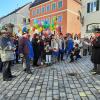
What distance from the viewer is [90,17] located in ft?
101

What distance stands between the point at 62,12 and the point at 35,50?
3608cm

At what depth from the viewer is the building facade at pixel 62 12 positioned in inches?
1875

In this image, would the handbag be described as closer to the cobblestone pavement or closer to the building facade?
the cobblestone pavement

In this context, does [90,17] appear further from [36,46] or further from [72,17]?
[36,46]

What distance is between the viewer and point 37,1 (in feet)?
189

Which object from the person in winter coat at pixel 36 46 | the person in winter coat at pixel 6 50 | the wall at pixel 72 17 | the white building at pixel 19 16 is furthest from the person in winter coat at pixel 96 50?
the white building at pixel 19 16

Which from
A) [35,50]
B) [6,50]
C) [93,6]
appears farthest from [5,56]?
[93,6]

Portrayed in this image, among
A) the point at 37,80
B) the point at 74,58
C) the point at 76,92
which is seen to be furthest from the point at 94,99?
the point at 74,58

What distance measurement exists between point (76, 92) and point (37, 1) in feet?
171

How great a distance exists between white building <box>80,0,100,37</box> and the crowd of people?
9.45 metres

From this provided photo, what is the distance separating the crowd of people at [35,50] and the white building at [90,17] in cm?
945

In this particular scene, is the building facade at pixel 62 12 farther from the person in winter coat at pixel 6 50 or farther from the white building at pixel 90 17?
the person in winter coat at pixel 6 50

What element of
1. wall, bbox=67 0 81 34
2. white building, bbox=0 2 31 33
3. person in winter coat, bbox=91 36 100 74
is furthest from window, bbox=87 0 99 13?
white building, bbox=0 2 31 33

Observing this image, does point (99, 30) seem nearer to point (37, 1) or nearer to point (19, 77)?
point (19, 77)
